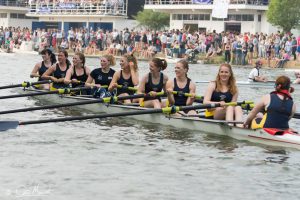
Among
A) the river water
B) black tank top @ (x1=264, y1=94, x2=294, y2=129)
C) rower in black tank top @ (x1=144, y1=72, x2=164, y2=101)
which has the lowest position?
the river water

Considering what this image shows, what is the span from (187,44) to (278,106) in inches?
1267

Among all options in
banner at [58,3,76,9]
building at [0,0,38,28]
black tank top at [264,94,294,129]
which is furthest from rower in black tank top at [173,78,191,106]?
building at [0,0,38,28]

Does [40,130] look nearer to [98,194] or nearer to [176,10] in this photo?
[98,194]

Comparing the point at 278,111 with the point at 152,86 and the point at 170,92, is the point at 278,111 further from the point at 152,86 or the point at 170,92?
the point at 152,86

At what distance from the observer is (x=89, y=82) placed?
57.9 feet

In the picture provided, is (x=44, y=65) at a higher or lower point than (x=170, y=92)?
higher

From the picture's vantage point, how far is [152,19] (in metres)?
65.8

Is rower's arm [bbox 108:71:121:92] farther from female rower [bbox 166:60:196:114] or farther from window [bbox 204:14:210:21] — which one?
window [bbox 204:14:210:21]

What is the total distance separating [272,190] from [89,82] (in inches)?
307

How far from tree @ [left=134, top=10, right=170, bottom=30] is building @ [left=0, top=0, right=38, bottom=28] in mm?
22489

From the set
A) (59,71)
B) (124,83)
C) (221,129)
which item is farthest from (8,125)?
(59,71)

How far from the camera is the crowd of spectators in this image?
4056cm

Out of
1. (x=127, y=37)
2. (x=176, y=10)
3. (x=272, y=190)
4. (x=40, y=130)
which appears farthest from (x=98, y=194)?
(x=176, y=10)

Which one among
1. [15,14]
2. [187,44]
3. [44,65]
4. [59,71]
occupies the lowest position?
[59,71]
